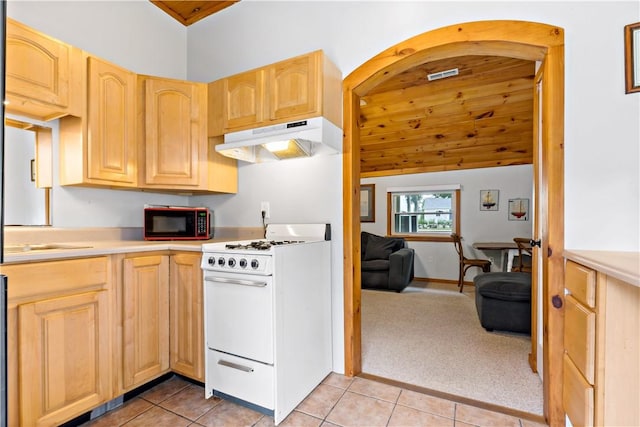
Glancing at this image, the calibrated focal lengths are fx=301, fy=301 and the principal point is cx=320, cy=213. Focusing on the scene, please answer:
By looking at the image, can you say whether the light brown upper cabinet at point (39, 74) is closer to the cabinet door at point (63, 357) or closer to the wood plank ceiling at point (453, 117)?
the cabinet door at point (63, 357)

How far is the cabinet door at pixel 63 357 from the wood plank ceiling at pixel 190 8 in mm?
2558

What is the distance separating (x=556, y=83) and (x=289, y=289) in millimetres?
1828

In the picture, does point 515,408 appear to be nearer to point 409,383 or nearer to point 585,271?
point 409,383

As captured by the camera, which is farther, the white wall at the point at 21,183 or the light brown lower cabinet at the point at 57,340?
the white wall at the point at 21,183

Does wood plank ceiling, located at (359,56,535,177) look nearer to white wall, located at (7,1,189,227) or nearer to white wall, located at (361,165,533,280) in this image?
white wall, located at (361,165,533,280)

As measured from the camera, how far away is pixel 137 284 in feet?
6.06

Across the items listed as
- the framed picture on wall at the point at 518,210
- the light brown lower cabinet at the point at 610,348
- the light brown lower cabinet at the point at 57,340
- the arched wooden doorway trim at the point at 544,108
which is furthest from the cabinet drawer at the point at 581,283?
the framed picture on wall at the point at 518,210

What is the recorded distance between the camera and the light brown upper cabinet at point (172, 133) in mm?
2295

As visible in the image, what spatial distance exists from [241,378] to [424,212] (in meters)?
4.84

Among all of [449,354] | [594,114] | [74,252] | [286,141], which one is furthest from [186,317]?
[594,114]

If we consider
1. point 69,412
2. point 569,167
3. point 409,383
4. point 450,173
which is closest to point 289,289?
point 409,383

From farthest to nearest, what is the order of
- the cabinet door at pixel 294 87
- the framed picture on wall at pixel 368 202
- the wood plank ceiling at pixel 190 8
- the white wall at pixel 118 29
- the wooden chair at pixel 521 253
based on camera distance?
the framed picture on wall at pixel 368 202 → the wooden chair at pixel 521 253 → the wood plank ceiling at pixel 190 8 → the white wall at pixel 118 29 → the cabinet door at pixel 294 87

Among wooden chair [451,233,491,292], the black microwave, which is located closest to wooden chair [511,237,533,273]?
wooden chair [451,233,491,292]

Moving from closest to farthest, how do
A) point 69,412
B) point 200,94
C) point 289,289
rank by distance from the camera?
point 69,412 < point 289,289 < point 200,94
